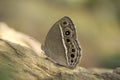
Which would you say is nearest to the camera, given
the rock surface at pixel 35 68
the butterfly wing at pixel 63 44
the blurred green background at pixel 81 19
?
the rock surface at pixel 35 68

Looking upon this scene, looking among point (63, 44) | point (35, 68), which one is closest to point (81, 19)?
point (63, 44)

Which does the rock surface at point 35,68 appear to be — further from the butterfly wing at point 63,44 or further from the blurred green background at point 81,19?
the blurred green background at point 81,19

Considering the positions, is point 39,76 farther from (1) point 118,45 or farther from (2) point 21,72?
(1) point 118,45

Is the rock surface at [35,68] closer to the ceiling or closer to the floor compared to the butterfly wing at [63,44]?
closer to the floor

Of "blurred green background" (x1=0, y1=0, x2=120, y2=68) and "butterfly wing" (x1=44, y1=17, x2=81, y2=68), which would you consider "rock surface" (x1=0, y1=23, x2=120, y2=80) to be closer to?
"butterfly wing" (x1=44, y1=17, x2=81, y2=68)

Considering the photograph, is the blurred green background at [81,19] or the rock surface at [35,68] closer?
the rock surface at [35,68]

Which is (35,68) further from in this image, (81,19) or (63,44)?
(81,19)

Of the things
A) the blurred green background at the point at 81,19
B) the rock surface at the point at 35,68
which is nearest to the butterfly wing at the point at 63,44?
the rock surface at the point at 35,68

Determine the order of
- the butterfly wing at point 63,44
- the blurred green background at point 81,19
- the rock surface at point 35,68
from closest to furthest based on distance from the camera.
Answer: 1. the rock surface at point 35,68
2. the butterfly wing at point 63,44
3. the blurred green background at point 81,19

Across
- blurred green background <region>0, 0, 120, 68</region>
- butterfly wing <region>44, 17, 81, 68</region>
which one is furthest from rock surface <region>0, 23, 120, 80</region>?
blurred green background <region>0, 0, 120, 68</region>
